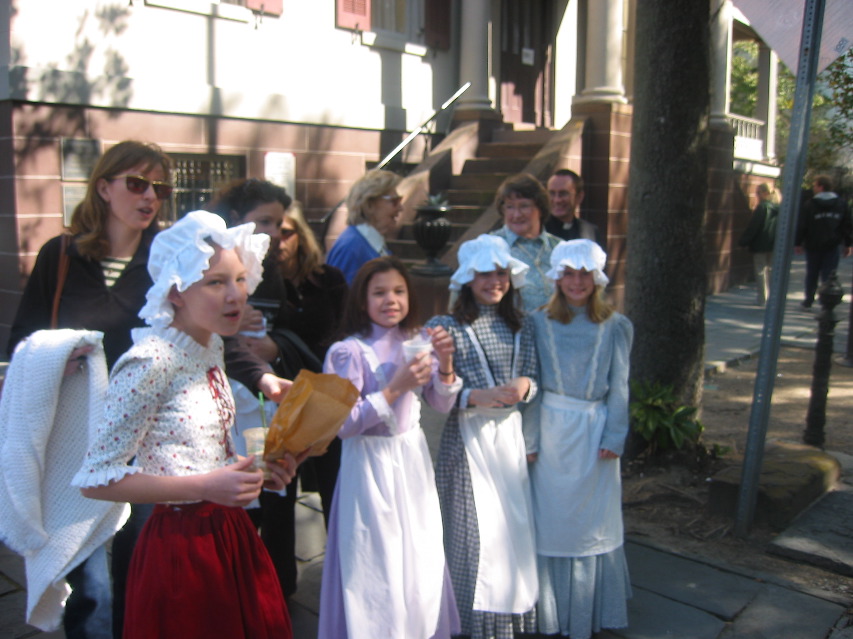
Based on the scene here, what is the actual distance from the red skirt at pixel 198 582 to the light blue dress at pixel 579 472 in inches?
53.2

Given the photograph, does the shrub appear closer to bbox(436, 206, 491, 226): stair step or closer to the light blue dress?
the light blue dress

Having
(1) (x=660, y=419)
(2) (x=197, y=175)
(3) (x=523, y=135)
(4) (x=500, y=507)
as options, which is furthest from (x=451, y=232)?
(4) (x=500, y=507)

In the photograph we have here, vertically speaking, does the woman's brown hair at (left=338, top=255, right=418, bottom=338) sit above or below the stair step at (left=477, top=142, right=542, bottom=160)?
below

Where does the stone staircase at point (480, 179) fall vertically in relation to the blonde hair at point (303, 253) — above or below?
above

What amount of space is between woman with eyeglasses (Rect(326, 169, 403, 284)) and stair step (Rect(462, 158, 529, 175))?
692 centimetres

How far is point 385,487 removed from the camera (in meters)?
2.97

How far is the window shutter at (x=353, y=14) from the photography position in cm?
1027

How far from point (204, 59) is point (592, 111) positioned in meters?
5.25

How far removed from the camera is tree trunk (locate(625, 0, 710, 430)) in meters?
4.84

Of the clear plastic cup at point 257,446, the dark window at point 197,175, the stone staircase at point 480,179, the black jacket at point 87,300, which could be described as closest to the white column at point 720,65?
the stone staircase at point 480,179

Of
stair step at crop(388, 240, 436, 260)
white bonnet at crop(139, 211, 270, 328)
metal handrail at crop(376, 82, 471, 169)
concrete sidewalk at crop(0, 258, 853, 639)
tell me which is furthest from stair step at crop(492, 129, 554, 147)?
white bonnet at crop(139, 211, 270, 328)

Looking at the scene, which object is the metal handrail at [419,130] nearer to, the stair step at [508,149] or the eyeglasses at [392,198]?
the stair step at [508,149]

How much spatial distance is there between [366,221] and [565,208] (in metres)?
1.48

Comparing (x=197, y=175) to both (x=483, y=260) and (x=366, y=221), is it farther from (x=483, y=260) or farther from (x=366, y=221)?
(x=483, y=260)
